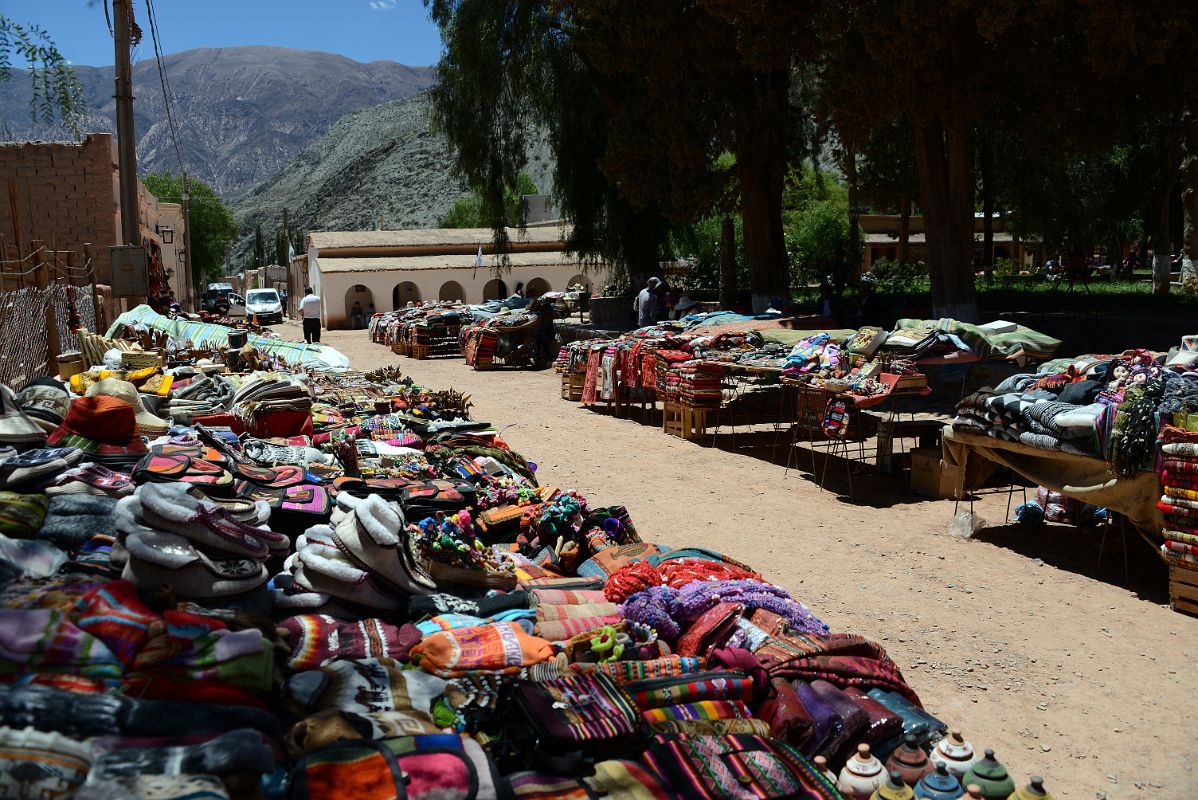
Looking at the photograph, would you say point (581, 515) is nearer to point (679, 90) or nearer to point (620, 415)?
point (620, 415)

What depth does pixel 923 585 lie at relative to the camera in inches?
251

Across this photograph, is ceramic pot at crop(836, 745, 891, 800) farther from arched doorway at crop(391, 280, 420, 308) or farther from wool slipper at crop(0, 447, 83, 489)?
arched doorway at crop(391, 280, 420, 308)

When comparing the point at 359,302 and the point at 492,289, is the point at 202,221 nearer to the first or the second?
the point at 359,302

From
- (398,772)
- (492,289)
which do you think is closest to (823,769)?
(398,772)

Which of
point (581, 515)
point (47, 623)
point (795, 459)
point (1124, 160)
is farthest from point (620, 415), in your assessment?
point (1124, 160)

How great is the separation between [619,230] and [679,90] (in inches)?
188

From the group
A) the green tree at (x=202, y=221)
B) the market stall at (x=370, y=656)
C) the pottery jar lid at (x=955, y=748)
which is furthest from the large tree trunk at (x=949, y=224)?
the green tree at (x=202, y=221)

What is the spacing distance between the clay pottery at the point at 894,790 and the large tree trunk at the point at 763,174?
14602mm

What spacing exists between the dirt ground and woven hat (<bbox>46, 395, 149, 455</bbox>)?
13.1 ft

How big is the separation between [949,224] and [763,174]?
196 inches

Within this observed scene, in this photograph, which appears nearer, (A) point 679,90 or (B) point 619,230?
(A) point 679,90

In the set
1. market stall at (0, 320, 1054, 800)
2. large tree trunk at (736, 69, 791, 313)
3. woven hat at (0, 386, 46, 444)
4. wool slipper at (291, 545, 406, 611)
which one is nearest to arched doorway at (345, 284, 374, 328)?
large tree trunk at (736, 69, 791, 313)

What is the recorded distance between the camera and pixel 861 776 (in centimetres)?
324

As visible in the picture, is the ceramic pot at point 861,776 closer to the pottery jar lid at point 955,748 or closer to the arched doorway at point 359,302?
the pottery jar lid at point 955,748
